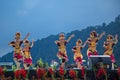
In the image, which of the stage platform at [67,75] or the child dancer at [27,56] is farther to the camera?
the child dancer at [27,56]

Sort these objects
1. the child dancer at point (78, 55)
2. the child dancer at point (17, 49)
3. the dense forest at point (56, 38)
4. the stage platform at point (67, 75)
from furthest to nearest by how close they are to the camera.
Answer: the dense forest at point (56, 38)
the child dancer at point (78, 55)
the child dancer at point (17, 49)
the stage platform at point (67, 75)

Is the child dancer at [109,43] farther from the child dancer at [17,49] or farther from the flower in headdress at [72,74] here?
the flower in headdress at [72,74]

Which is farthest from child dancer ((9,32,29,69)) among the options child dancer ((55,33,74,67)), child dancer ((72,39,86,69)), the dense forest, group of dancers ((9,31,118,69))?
the dense forest

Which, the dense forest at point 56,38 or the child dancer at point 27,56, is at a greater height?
the dense forest at point 56,38

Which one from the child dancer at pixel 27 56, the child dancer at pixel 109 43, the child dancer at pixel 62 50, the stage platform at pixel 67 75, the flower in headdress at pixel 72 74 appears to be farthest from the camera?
the child dancer at pixel 109 43

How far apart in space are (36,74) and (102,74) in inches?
95.1

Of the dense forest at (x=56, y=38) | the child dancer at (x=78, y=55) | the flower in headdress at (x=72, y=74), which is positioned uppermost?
the dense forest at (x=56, y=38)

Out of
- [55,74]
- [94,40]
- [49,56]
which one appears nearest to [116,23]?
[49,56]

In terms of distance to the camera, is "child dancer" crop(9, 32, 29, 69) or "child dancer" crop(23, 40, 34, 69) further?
"child dancer" crop(23, 40, 34, 69)

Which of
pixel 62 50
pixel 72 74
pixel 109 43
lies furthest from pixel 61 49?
pixel 72 74

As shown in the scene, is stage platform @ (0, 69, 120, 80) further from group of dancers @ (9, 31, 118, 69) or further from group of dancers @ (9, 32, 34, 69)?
group of dancers @ (9, 32, 34, 69)

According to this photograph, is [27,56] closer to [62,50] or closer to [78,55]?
[62,50]

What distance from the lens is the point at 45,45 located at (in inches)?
2469

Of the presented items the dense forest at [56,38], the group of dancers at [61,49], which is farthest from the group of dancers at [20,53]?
the dense forest at [56,38]
